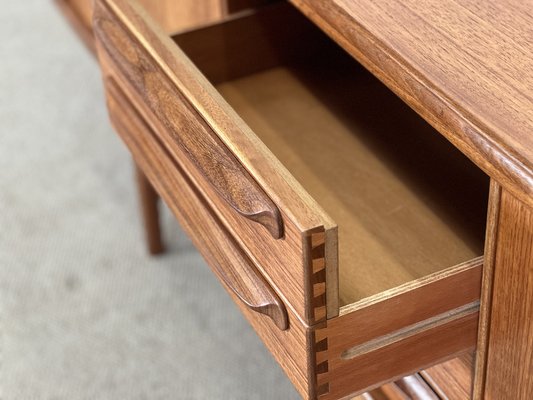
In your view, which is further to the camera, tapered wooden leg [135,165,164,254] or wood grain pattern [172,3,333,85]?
tapered wooden leg [135,165,164,254]

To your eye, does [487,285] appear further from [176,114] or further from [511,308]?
[176,114]

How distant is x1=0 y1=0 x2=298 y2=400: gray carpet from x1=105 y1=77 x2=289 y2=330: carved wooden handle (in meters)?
0.34

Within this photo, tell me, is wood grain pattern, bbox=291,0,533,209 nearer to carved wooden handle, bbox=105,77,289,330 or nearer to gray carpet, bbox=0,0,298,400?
carved wooden handle, bbox=105,77,289,330

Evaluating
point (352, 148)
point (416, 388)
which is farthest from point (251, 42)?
point (416, 388)

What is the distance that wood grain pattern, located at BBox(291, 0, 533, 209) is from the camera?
21.5 inches

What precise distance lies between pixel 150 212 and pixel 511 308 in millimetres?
671

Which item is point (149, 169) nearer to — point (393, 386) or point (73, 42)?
point (393, 386)

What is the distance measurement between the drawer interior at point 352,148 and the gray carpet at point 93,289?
1.09ft

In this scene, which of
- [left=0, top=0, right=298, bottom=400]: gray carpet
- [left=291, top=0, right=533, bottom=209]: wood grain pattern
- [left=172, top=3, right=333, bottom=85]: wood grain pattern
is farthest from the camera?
[left=0, top=0, right=298, bottom=400]: gray carpet

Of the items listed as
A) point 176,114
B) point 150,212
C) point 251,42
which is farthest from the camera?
point 150,212

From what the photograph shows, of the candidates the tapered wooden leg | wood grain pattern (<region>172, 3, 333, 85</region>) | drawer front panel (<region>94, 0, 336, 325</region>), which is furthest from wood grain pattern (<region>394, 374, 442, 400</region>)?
the tapered wooden leg

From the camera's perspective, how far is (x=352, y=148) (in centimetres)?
85

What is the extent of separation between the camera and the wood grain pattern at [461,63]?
545 millimetres

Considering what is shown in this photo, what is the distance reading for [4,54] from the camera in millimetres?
1702
